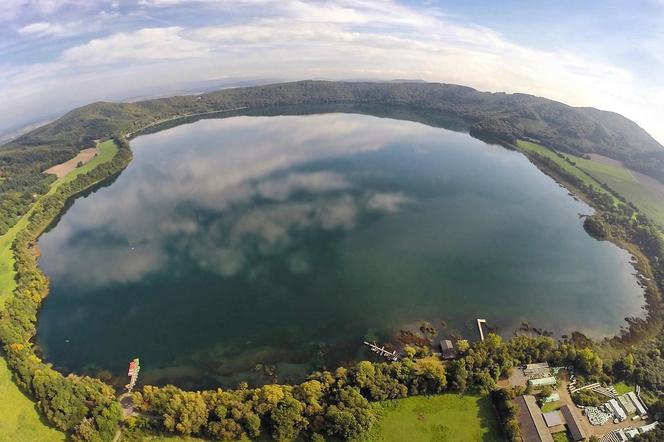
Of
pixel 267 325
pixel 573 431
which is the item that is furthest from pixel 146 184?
pixel 573 431

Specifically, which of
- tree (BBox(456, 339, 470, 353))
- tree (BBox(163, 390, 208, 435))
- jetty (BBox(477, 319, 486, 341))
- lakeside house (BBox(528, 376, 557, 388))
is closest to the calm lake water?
jetty (BBox(477, 319, 486, 341))

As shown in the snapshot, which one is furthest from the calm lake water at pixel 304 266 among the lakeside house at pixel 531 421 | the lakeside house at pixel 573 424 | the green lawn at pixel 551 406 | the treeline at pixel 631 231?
the lakeside house at pixel 573 424

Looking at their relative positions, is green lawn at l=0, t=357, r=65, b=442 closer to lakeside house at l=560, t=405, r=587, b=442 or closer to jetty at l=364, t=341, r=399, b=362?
jetty at l=364, t=341, r=399, b=362

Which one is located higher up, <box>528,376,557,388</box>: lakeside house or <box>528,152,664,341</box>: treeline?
<box>528,152,664,341</box>: treeline

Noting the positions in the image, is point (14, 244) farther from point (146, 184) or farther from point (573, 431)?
point (573, 431)

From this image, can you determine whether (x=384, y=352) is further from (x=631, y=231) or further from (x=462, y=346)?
(x=631, y=231)

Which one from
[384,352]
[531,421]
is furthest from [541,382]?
[384,352]
